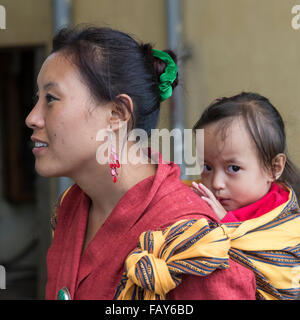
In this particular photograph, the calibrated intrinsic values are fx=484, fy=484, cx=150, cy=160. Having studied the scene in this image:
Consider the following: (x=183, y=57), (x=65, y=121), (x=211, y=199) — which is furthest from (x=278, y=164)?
(x=183, y=57)

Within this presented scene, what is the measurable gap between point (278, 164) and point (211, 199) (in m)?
0.26

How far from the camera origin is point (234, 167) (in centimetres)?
148

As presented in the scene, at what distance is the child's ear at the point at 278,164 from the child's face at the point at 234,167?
0.02 metres

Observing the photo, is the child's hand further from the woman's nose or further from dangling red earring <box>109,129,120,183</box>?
the woman's nose

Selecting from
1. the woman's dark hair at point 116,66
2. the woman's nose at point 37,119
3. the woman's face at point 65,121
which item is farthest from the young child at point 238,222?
the woman's nose at point 37,119

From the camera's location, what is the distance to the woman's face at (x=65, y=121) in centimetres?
133

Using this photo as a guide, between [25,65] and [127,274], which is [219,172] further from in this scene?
[25,65]

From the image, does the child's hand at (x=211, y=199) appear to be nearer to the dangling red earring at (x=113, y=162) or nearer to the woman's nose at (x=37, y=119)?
the dangling red earring at (x=113, y=162)

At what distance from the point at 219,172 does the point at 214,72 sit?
1.18 meters

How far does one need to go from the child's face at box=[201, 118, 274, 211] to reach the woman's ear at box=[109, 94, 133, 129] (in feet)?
0.91

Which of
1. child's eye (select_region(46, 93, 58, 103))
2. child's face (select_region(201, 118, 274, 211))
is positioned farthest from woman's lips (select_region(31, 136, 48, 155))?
child's face (select_region(201, 118, 274, 211))

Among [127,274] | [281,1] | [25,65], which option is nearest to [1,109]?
[25,65]

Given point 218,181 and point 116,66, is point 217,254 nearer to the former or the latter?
point 218,181

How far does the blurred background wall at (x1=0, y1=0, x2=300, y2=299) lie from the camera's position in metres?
2.19
